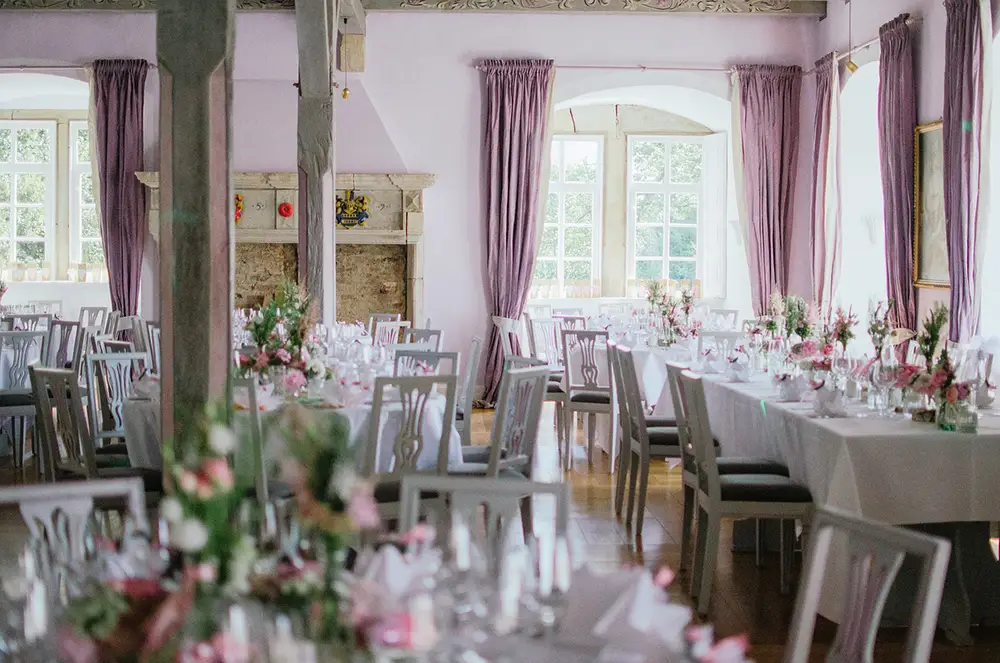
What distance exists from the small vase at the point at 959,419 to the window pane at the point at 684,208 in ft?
30.1

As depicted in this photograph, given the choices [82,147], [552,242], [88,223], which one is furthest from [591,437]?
[82,147]

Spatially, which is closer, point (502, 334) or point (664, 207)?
point (502, 334)

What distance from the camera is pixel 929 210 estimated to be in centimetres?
877

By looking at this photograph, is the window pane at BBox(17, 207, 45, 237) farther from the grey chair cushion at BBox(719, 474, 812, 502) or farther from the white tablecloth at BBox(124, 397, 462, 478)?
the grey chair cushion at BBox(719, 474, 812, 502)

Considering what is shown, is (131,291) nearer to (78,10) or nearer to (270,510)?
(78,10)

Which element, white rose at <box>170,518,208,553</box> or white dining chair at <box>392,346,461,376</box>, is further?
white dining chair at <box>392,346,461,376</box>

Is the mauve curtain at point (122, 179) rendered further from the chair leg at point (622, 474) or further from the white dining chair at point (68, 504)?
the white dining chair at point (68, 504)

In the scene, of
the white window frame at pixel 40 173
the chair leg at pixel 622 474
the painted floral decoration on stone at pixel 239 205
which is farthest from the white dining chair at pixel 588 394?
the white window frame at pixel 40 173

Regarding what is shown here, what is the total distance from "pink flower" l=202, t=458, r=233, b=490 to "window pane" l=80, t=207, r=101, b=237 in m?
13.5

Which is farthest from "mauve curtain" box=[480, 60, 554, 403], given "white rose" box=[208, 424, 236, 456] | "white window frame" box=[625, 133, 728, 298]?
"white rose" box=[208, 424, 236, 456]

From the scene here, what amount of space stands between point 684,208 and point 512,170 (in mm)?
3122

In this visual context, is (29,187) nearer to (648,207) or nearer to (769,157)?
(648,207)

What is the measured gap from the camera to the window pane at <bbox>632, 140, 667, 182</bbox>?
13.5 meters

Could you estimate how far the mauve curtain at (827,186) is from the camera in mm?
10664
